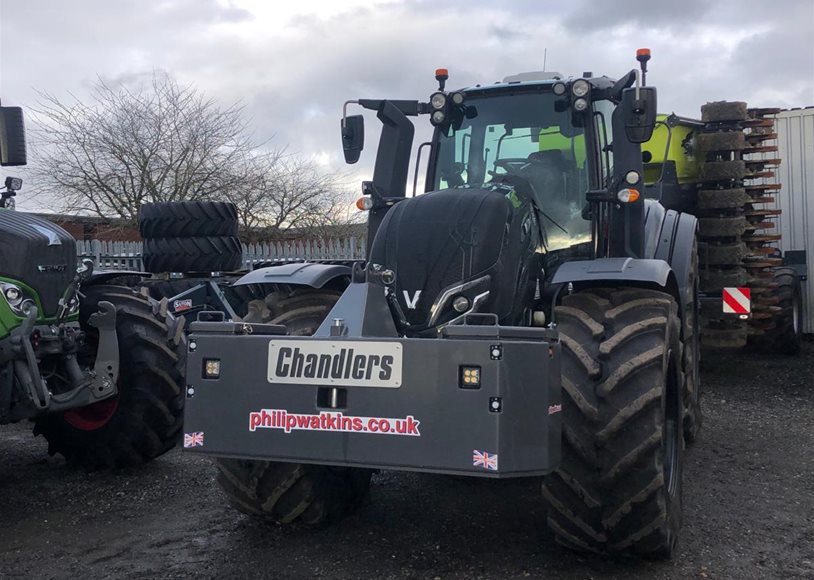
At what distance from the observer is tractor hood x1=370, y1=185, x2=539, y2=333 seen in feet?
14.4

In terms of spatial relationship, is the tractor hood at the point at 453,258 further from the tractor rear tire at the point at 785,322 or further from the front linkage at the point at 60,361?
the tractor rear tire at the point at 785,322

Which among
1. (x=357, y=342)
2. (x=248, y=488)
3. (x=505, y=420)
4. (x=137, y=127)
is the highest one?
(x=137, y=127)

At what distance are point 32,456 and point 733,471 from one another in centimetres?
563

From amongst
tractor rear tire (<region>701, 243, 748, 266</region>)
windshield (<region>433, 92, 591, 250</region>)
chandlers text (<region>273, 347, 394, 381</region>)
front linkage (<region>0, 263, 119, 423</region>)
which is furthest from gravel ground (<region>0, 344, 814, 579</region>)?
tractor rear tire (<region>701, 243, 748, 266</region>)

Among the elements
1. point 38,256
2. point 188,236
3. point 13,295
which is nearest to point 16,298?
point 13,295

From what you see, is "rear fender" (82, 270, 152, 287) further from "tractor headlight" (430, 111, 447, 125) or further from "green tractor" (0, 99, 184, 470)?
"tractor headlight" (430, 111, 447, 125)

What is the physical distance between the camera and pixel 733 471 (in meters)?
6.04

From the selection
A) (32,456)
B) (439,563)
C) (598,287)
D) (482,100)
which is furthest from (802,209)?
(32,456)

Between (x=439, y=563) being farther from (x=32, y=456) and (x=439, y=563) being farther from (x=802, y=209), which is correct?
(x=802, y=209)

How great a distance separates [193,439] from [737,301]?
688cm

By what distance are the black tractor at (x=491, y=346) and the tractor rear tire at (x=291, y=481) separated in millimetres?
11

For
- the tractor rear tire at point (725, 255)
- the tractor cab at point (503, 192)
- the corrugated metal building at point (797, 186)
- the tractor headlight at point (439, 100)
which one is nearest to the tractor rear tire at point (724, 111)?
the tractor rear tire at point (725, 255)

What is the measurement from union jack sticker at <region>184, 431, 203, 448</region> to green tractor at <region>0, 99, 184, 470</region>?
195cm

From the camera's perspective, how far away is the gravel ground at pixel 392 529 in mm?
4180
